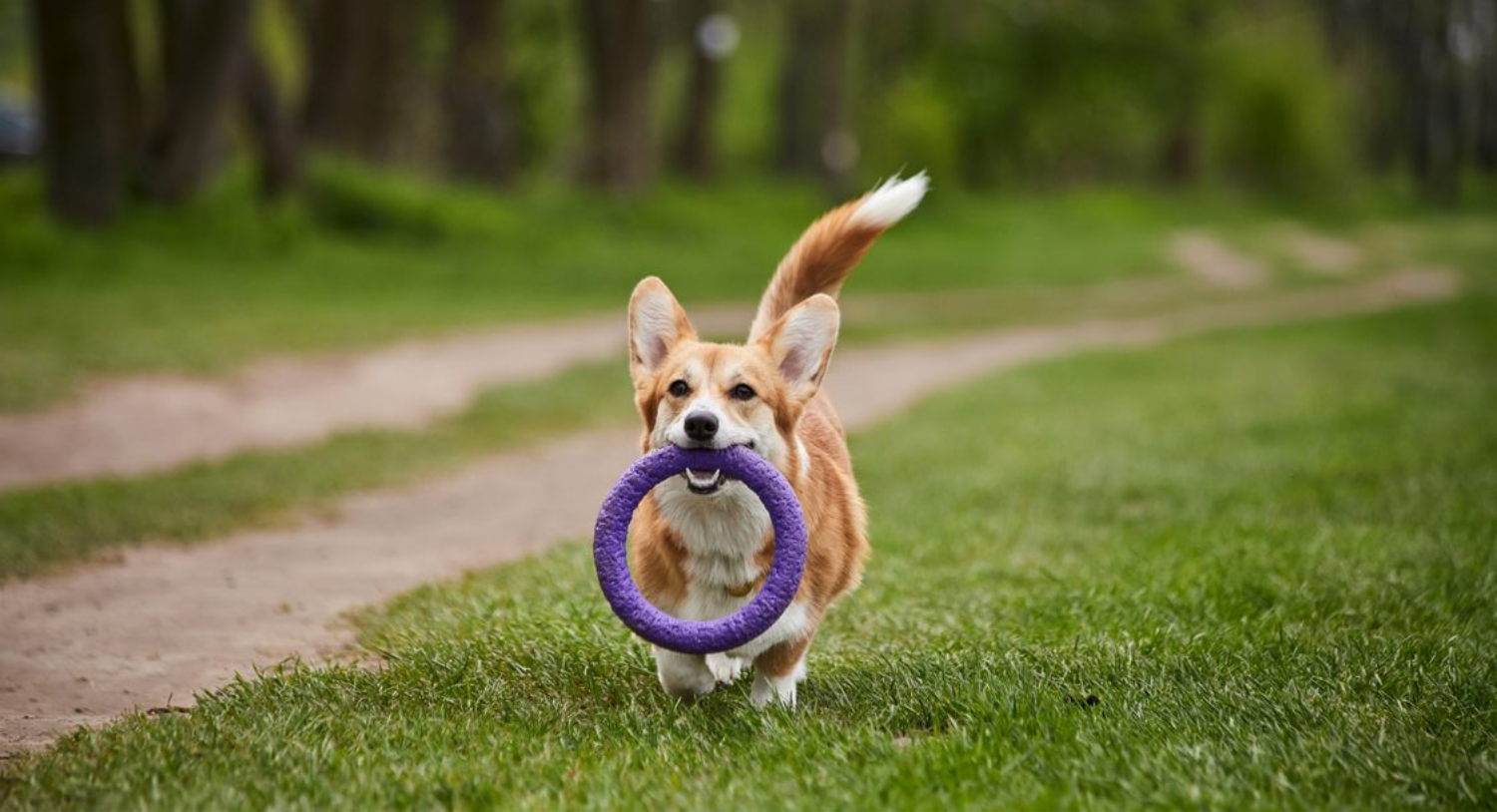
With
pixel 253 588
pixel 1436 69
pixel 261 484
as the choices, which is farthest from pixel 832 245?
pixel 1436 69

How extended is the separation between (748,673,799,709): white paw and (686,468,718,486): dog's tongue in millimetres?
623

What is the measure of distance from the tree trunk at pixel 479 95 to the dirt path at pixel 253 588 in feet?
44.7

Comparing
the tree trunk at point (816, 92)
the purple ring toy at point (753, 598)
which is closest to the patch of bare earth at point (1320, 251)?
the tree trunk at point (816, 92)

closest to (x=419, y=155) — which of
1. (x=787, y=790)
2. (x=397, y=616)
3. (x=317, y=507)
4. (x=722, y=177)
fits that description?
(x=722, y=177)

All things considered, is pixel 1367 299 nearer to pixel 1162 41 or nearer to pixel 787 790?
pixel 1162 41

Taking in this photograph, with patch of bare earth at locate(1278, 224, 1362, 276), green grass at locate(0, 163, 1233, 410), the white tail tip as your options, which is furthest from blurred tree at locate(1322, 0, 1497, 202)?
the white tail tip

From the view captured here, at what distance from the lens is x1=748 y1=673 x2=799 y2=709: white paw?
4254 mm

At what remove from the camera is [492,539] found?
7.72m

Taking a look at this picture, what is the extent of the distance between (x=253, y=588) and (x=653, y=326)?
2.65 metres

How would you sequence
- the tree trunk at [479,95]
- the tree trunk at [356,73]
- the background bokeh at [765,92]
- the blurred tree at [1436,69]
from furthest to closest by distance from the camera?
the blurred tree at [1436,69] < the tree trunk at [479,95] < the tree trunk at [356,73] < the background bokeh at [765,92]

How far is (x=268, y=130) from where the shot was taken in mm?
19562

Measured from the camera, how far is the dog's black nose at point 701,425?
157 inches

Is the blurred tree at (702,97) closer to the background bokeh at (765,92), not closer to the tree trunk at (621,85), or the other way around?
the background bokeh at (765,92)

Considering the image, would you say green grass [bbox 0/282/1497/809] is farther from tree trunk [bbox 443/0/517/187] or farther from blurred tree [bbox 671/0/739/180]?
blurred tree [bbox 671/0/739/180]
